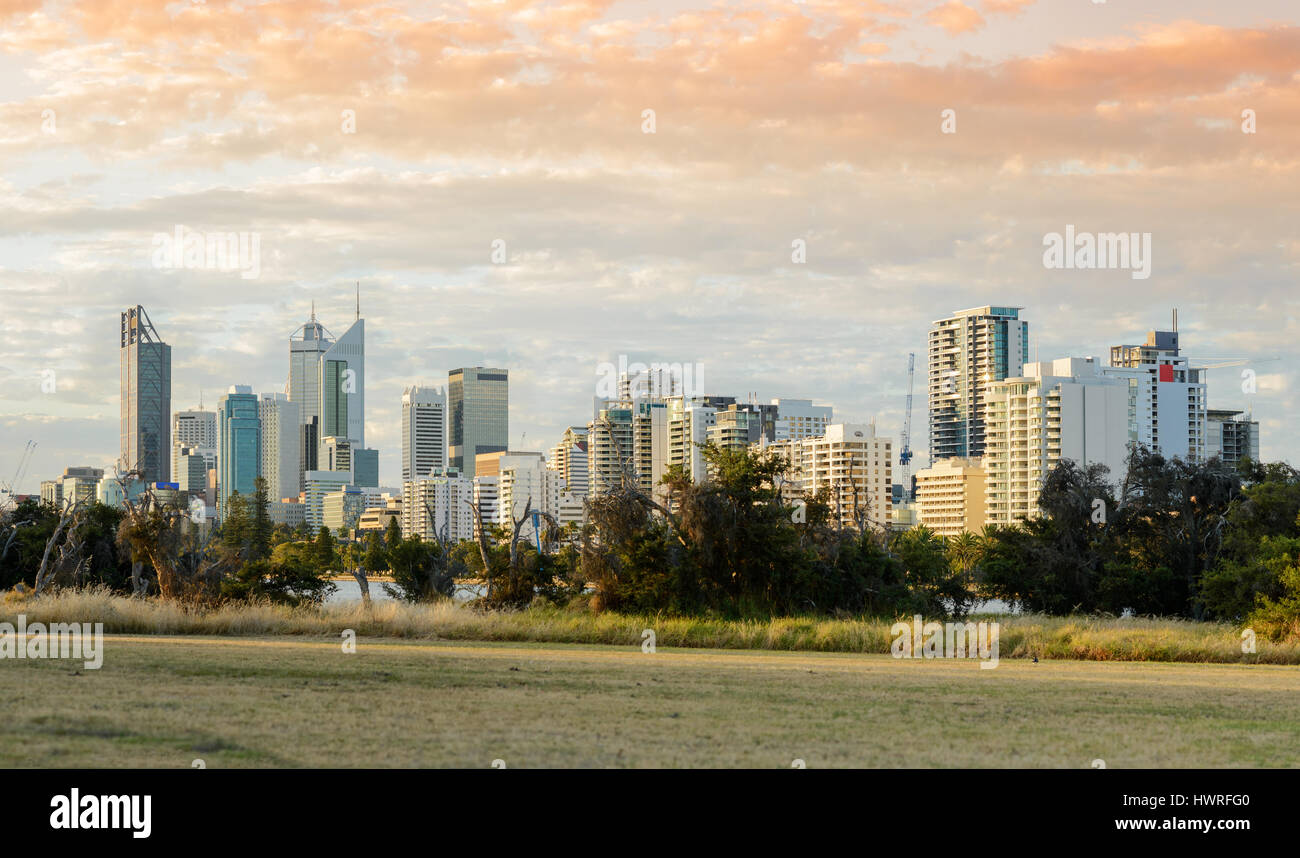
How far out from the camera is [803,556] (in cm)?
3572

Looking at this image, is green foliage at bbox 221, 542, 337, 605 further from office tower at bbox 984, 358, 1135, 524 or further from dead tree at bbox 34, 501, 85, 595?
office tower at bbox 984, 358, 1135, 524

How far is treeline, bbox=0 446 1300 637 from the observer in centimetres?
3475

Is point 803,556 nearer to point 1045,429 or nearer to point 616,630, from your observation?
point 616,630

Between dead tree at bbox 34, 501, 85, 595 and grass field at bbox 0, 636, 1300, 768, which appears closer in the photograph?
grass field at bbox 0, 636, 1300, 768

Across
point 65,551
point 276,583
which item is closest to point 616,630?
point 276,583

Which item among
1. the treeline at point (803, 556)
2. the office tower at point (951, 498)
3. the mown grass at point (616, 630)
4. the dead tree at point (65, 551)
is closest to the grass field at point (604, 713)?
the mown grass at point (616, 630)

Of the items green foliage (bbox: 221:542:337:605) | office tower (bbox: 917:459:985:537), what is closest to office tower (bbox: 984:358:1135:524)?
office tower (bbox: 917:459:985:537)

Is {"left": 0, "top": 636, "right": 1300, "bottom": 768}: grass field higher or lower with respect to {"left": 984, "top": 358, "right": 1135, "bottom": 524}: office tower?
lower

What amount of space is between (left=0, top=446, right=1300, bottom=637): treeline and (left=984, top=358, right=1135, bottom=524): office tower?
130m

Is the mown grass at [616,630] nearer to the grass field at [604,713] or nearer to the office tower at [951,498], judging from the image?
the grass field at [604,713]

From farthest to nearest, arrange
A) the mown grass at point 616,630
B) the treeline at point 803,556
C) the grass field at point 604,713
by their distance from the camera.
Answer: the treeline at point 803,556 → the mown grass at point 616,630 → the grass field at point 604,713

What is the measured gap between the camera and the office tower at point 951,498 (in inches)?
7239

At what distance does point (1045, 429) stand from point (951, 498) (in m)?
18.3

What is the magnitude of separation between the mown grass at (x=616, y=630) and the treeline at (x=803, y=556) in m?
2.92
